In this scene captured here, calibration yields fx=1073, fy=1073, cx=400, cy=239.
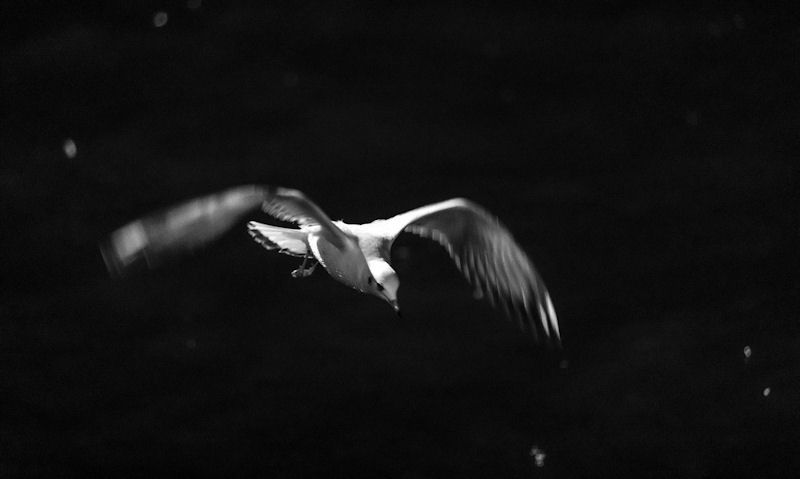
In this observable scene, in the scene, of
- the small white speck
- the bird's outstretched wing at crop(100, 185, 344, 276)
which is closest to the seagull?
the bird's outstretched wing at crop(100, 185, 344, 276)

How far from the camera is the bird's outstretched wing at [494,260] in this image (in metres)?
4.00

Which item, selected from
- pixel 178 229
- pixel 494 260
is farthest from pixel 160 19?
pixel 178 229

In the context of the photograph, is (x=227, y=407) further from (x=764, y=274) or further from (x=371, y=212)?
(x=764, y=274)

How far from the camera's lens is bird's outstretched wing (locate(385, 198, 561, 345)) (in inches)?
158

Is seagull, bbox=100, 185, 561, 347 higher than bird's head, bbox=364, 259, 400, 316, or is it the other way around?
seagull, bbox=100, 185, 561, 347

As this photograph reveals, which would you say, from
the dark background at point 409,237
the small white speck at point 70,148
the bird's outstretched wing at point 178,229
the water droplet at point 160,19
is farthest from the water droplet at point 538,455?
the bird's outstretched wing at point 178,229

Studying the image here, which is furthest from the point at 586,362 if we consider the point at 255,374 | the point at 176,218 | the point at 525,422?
the point at 176,218

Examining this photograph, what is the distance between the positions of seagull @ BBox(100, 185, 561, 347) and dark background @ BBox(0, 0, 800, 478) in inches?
123

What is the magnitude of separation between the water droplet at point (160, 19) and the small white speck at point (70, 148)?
1.01 metres

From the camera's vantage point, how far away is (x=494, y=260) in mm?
4109

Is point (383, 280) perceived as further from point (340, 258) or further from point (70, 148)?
point (70, 148)

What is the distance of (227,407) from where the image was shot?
285 inches

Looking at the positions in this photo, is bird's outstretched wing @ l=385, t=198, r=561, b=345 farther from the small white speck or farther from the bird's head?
the small white speck

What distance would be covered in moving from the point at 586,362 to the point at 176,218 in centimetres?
481
